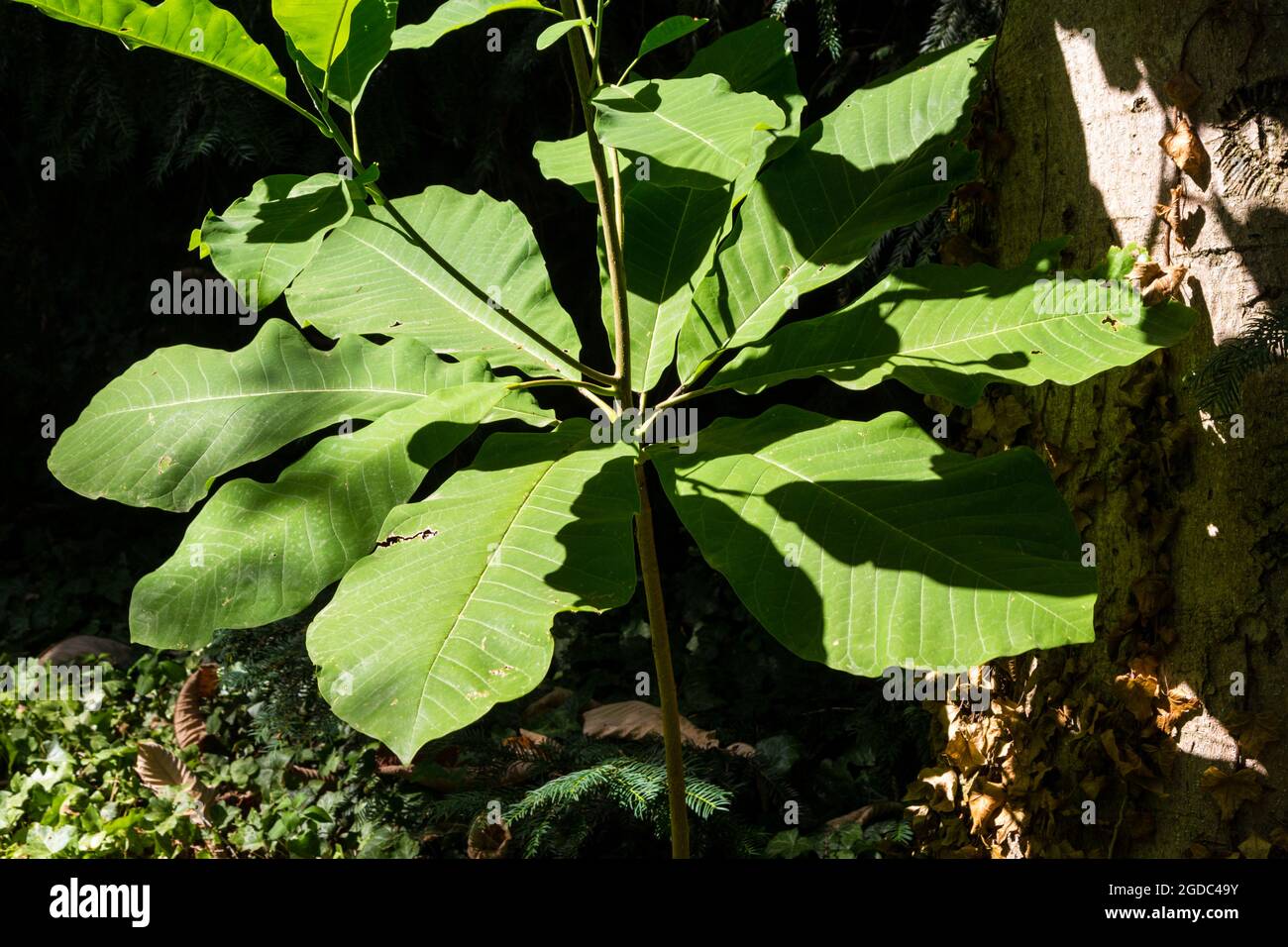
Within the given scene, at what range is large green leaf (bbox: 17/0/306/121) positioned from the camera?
0.94m

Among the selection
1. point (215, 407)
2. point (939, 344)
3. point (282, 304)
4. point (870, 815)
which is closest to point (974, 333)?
point (939, 344)

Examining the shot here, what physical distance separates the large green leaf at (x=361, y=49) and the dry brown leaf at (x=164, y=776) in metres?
2.06

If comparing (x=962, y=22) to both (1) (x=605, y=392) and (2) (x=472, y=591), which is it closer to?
(1) (x=605, y=392)

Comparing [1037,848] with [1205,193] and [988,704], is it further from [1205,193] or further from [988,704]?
[1205,193]

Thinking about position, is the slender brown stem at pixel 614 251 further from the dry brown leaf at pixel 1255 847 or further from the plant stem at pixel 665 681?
the dry brown leaf at pixel 1255 847

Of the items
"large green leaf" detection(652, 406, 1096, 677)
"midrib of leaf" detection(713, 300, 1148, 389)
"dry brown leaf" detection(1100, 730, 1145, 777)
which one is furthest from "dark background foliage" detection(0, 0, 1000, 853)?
"large green leaf" detection(652, 406, 1096, 677)

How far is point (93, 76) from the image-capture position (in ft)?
10.2

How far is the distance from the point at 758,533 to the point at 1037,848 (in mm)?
804

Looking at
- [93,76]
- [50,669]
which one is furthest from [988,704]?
[93,76]

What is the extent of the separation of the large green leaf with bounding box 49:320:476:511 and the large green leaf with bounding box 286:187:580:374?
120 millimetres

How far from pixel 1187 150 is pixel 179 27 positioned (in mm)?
1221

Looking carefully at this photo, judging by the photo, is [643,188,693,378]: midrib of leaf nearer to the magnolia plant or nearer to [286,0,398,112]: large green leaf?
the magnolia plant

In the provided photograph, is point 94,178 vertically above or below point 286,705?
above

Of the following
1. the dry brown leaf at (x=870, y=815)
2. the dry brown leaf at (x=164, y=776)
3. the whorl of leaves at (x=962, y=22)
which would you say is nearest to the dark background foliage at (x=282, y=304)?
the whorl of leaves at (x=962, y=22)
